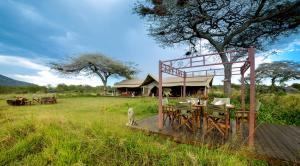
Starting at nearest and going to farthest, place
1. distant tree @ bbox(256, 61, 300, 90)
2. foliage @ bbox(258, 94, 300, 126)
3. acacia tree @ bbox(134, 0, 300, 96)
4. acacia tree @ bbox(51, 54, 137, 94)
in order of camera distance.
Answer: foliage @ bbox(258, 94, 300, 126) < acacia tree @ bbox(134, 0, 300, 96) < distant tree @ bbox(256, 61, 300, 90) < acacia tree @ bbox(51, 54, 137, 94)

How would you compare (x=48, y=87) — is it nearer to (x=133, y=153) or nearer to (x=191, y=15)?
(x=191, y=15)

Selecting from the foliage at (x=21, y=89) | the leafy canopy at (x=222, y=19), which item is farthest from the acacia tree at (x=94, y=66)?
the leafy canopy at (x=222, y=19)

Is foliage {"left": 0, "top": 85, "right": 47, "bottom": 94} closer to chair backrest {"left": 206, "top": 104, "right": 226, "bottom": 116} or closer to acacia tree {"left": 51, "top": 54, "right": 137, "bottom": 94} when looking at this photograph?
acacia tree {"left": 51, "top": 54, "right": 137, "bottom": 94}

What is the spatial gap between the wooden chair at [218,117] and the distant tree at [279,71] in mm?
22089

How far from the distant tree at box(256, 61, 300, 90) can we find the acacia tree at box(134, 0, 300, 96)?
1302 cm

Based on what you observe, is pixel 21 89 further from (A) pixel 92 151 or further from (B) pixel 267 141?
(B) pixel 267 141

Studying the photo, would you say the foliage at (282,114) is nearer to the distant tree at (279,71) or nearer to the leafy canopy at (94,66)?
the distant tree at (279,71)

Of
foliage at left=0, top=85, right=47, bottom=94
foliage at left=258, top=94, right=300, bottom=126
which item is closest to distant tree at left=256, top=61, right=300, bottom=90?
foliage at left=258, top=94, right=300, bottom=126

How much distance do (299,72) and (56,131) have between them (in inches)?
1169

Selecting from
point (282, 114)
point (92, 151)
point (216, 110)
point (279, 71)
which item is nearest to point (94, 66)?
point (282, 114)

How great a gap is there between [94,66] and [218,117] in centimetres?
3132

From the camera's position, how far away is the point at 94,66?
3250 cm

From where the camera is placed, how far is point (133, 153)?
11.7ft

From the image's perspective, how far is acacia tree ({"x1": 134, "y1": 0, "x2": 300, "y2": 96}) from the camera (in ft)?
34.0
